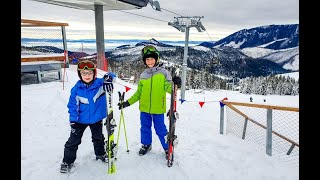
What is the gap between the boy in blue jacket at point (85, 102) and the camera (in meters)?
3.97

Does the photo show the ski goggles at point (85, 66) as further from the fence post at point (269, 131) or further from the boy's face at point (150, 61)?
the fence post at point (269, 131)

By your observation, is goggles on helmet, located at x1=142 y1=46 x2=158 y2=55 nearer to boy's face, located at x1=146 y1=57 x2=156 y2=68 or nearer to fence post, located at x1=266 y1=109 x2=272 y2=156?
boy's face, located at x1=146 y1=57 x2=156 y2=68

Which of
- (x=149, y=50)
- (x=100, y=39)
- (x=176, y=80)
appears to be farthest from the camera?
(x=100, y=39)

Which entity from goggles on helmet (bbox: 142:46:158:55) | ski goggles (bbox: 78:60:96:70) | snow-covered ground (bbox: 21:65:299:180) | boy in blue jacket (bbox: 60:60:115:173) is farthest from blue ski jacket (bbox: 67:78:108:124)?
goggles on helmet (bbox: 142:46:158:55)

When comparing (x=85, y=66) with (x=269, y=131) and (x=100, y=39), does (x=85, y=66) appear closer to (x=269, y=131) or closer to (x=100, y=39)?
(x=269, y=131)

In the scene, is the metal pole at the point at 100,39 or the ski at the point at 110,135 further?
the metal pole at the point at 100,39

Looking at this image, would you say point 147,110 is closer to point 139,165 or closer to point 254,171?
point 139,165

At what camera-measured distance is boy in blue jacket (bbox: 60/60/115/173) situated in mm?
3975

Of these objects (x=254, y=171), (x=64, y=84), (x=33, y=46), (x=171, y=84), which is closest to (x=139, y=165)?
(x=171, y=84)

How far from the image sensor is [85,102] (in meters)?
4.02

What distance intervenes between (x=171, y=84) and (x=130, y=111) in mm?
4213

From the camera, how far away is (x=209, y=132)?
6.60 m

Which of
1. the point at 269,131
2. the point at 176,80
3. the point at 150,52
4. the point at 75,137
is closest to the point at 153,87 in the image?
the point at 176,80

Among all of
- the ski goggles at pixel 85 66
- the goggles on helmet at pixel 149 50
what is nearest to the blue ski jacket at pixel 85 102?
the ski goggles at pixel 85 66
